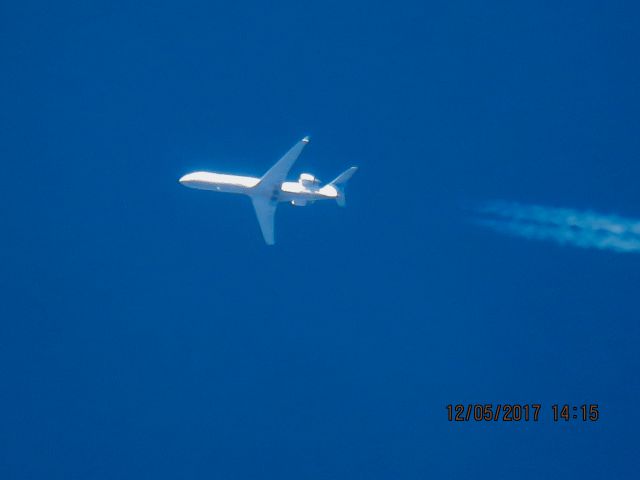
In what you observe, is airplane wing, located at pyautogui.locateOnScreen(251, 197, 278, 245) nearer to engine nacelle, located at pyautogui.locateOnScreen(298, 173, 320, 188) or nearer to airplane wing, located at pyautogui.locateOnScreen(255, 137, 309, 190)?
airplane wing, located at pyautogui.locateOnScreen(255, 137, 309, 190)

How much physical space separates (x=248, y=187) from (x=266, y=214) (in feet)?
9.47

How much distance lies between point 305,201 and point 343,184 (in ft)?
12.8

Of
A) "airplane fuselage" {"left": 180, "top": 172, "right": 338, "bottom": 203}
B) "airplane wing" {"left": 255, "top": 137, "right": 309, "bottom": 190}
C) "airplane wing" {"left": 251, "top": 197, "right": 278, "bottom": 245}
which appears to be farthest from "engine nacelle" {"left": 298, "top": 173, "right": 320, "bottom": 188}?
"airplane wing" {"left": 251, "top": 197, "right": 278, "bottom": 245}

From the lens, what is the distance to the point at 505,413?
206ft

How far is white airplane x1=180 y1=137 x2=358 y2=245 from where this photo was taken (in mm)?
55062

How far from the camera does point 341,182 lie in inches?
2244

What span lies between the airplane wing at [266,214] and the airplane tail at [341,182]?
17.9 feet

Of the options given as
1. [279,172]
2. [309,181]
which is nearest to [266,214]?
[279,172]

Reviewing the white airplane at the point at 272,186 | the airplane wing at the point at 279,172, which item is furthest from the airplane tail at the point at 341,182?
the airplane wing at the point at 279,172

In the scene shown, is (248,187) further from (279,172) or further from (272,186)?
(279,172)

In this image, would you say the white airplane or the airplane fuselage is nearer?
the white airplane

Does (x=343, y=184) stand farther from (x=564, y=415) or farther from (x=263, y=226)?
(x=564, y=415)

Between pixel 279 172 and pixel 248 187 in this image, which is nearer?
pixel 279 172

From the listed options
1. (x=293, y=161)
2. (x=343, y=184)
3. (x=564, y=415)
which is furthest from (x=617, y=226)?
(x=293, y=161)
